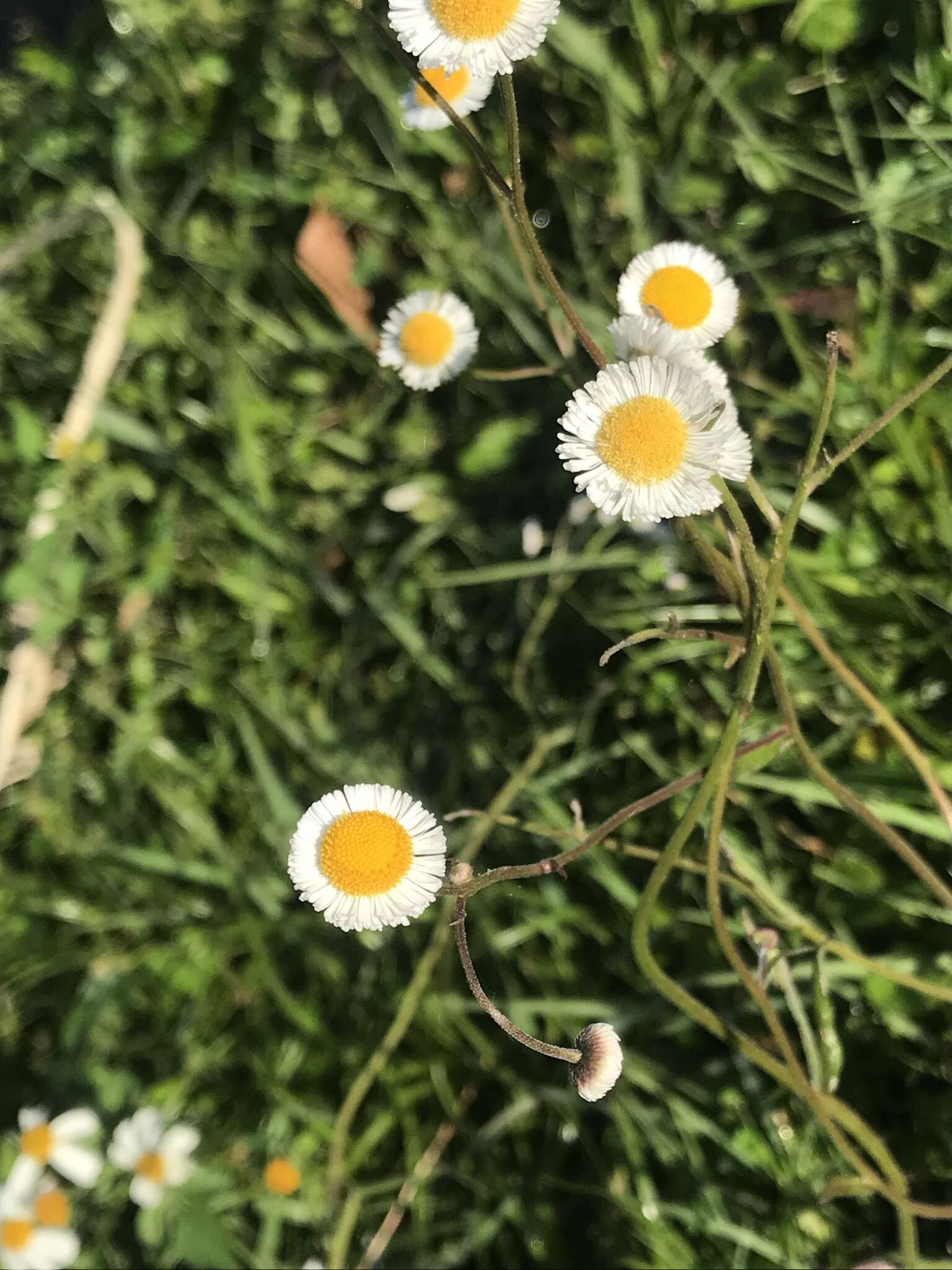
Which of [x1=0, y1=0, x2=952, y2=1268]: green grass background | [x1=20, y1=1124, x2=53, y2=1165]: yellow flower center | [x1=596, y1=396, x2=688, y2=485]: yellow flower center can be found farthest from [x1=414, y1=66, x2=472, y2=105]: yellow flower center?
[x1=20, y1=1124, x2=53, y2=1165]: yellow flower center

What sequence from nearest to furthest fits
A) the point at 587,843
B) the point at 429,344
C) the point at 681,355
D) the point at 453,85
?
the point at 681,355, the point at 587,843, the point at 453,85, the point at 429,344

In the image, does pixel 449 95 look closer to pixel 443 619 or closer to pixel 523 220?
pixel 523 220

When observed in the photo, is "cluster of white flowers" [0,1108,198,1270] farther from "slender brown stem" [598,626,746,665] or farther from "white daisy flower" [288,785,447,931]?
"slender brown stem" [598,626,746,665]

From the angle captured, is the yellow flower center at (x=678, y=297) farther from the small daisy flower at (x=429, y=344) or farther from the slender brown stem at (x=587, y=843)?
the slender brown stem at (x=587, y=843)

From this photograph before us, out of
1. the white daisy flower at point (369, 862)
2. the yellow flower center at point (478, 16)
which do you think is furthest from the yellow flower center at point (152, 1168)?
the yellow flower center at point (478, 16)

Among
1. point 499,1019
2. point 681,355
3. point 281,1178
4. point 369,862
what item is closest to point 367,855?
point 369,862

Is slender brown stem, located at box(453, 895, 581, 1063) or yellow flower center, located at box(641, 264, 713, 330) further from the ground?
yellow flower center, located at box(641, 264, 713, 330)

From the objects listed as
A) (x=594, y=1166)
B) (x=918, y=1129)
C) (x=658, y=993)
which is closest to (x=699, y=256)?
(x=658, y=993)
